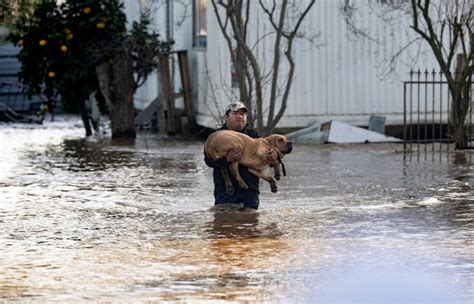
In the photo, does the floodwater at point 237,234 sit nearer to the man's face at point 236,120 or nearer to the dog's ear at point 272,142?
the dog's ear at point 272,142

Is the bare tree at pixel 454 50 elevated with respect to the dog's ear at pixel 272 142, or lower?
elevated

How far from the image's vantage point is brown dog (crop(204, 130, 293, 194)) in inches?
508

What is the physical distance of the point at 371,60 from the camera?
25453 millimetres

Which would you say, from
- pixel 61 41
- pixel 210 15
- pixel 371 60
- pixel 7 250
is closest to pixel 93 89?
pixel 61 41

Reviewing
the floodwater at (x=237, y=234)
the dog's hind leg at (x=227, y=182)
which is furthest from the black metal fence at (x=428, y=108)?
the dog's hind leg at (x=227, y=182)

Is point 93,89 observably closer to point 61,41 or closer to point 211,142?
point 61,41

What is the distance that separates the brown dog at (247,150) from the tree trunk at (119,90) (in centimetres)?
1218

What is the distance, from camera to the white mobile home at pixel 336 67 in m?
25.0

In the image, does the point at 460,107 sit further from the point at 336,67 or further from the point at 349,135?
the point at 336,67

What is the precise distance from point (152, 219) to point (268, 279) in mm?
3835

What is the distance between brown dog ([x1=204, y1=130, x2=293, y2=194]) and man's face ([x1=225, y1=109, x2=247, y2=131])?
185 mm

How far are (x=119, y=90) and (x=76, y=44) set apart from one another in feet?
4.36

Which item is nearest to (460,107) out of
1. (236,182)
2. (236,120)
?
(236,120)

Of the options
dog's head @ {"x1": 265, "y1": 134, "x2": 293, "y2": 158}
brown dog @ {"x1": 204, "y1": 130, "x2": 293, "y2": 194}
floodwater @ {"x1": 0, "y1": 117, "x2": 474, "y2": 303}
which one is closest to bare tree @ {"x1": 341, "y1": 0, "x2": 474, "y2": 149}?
floodwater @ {"x1": 0, "y1": 117, "x2": 474, "y2": 303}
